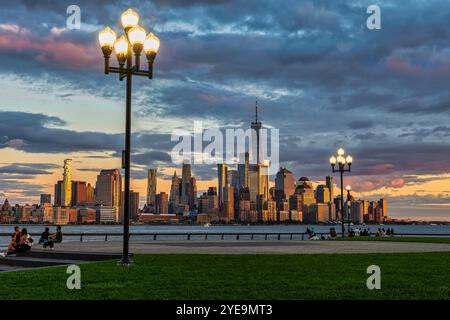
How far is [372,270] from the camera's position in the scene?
16.0m

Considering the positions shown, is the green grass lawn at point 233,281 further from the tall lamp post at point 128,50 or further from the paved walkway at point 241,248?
the paved walkway at point 241,248

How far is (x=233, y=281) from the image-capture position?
13.7m

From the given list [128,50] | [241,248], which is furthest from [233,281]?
[241,248]

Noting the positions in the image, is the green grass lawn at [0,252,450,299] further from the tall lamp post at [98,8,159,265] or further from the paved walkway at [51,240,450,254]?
the paved walkway at [51,240,450,254]

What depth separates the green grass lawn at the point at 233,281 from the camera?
1170 centimetres

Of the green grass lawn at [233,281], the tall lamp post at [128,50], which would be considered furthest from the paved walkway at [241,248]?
the tall lamp post at [128,50]

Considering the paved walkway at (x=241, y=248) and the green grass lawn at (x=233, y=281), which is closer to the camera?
the green grass lawn at (x=233, y=281)

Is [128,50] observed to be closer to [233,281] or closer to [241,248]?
[233,281]
